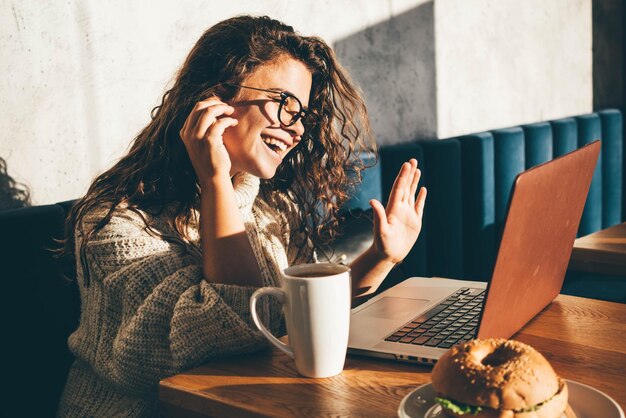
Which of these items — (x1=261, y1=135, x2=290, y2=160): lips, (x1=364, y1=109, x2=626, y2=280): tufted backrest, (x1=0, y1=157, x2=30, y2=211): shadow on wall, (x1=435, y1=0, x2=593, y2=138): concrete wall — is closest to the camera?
(x1=261, y1=135, x2=290, y2=160): lips

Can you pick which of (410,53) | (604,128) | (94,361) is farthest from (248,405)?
(604,128)

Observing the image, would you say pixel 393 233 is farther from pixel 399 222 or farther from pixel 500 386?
pixel 500 386

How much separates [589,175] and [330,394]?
1.76 ft

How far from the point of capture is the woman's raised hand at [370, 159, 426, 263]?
114 centimetres

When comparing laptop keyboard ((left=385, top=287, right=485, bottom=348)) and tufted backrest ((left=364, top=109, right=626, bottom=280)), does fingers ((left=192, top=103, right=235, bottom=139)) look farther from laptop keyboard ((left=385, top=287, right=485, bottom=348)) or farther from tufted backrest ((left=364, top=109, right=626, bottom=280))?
tufted backrest ((left=364, top=109, right=626, bottom=280))

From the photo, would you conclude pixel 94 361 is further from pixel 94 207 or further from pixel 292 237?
pixel 292 237

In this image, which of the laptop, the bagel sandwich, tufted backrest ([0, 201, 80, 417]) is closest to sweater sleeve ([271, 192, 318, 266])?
the laptop

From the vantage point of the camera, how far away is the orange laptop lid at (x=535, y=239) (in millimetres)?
785

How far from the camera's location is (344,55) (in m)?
2.18

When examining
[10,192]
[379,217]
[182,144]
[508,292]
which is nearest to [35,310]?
[10,192]

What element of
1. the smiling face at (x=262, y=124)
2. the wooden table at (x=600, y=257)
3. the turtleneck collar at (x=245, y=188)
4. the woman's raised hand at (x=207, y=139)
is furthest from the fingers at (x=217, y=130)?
the wooden table at (x=600, y=257)

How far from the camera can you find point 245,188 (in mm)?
1364

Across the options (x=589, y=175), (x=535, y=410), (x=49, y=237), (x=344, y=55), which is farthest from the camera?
(x=344, y=55)

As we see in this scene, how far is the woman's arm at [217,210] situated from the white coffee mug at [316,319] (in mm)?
214
